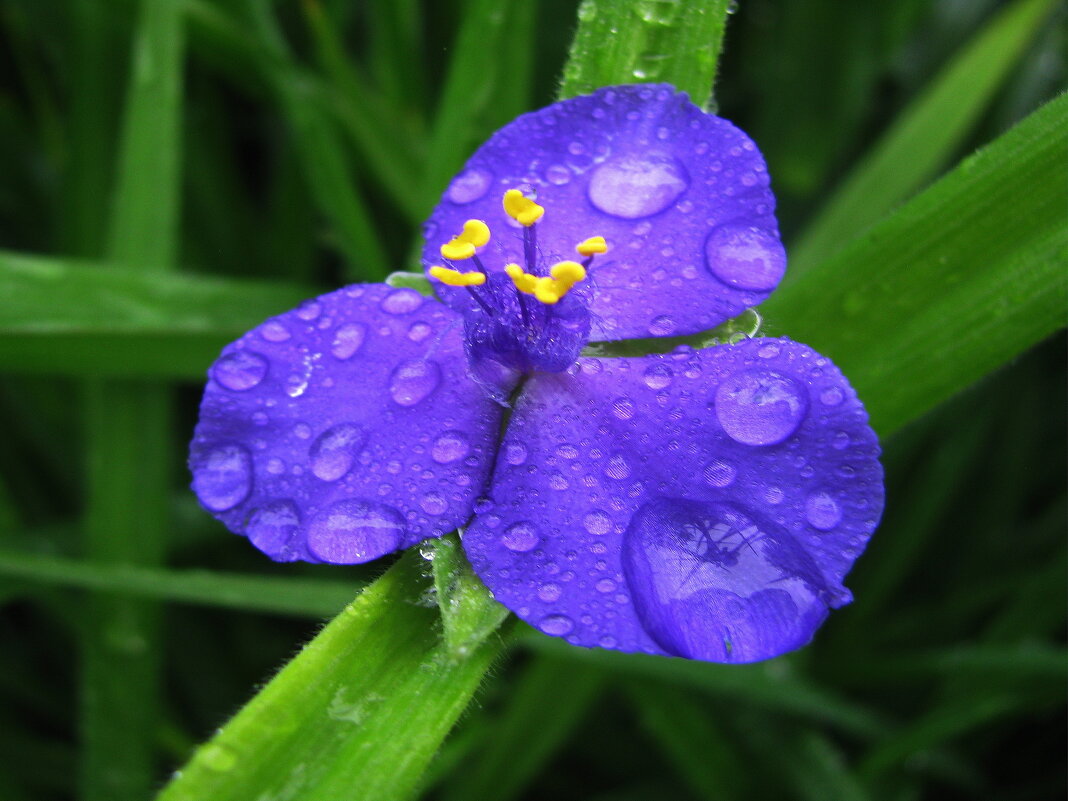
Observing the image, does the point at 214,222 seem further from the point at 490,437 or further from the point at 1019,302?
the point at 1019,302

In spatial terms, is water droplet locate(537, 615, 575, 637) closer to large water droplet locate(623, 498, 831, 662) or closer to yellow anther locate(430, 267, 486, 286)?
large water droplet locate(623, 498, 831, 662)

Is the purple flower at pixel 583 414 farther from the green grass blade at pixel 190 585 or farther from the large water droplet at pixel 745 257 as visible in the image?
the green grass blade at pixel 190 585

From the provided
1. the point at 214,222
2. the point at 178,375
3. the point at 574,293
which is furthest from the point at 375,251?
the point at 574,293

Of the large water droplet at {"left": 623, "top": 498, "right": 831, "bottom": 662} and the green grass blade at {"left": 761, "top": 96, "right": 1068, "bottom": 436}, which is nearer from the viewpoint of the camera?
the large water droplet at {"left": 623, "top": 498, "right": 831, "bottom": 662}

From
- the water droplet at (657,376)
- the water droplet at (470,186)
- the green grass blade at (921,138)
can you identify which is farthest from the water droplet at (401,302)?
the green grass blade at (921,138)

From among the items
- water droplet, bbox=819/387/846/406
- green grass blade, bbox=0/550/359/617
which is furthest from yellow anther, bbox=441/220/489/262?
green grass blade, bbox=0/550/359/617

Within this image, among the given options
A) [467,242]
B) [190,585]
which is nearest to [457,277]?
[467,242]

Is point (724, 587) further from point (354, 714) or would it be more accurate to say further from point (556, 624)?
point (354, 714)
